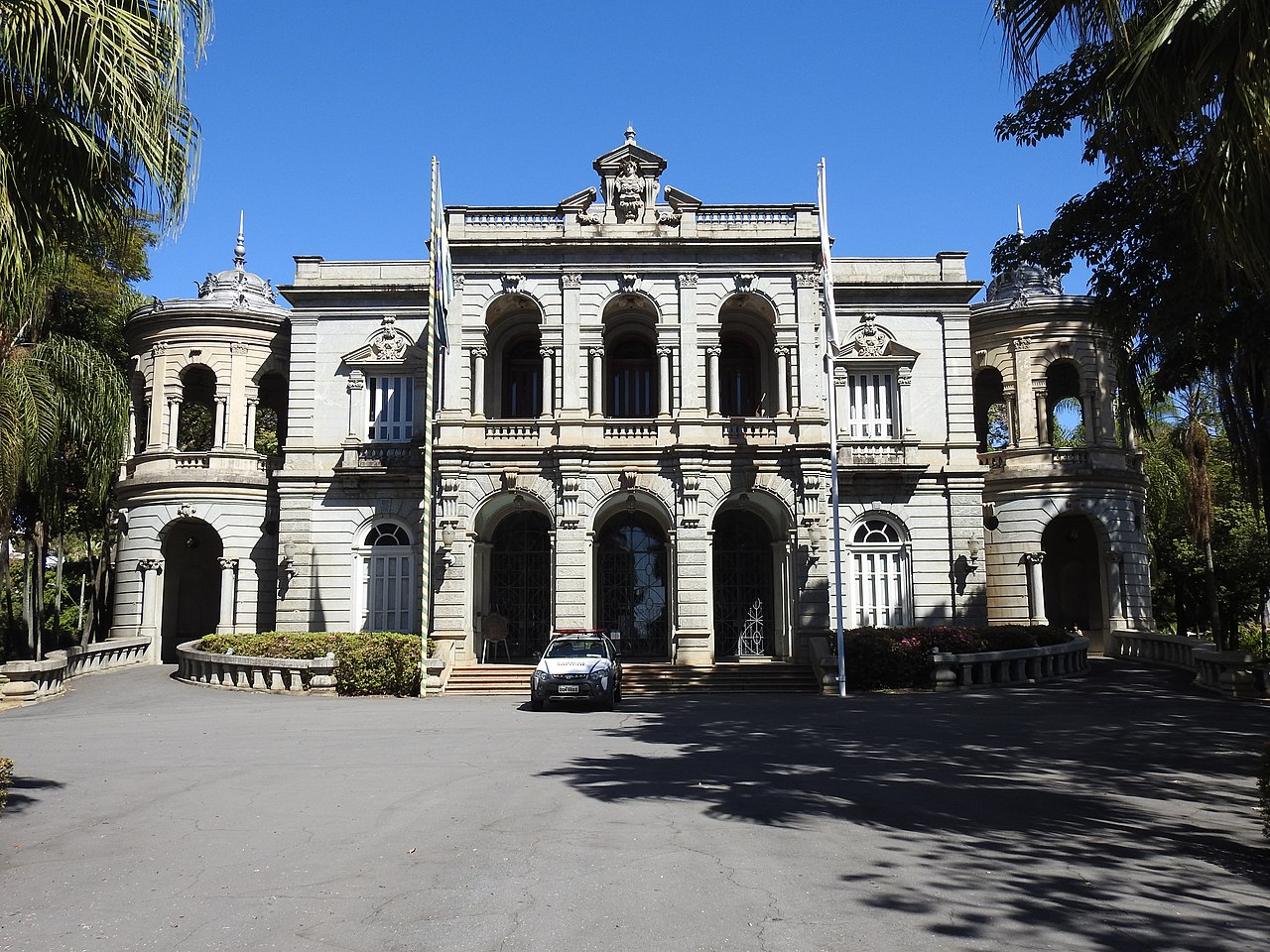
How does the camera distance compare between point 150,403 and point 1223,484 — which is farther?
point 1223,484

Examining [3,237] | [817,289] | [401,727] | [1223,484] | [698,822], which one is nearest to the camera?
[3,237]

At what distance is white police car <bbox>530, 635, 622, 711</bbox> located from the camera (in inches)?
782

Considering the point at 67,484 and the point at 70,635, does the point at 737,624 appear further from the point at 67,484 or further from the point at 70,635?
the point at 70,635

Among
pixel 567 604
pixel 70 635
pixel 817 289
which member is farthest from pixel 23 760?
pixel 70 635

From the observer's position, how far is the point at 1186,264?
45.3 ft

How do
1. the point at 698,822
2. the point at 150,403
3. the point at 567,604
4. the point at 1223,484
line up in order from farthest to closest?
the point at 1223,484
the point at 150,403
the point at 567,604
the point at 698,822

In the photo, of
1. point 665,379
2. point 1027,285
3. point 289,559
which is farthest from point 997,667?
point 289,559

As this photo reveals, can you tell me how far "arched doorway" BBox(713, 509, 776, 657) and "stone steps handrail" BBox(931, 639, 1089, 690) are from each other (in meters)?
6.73

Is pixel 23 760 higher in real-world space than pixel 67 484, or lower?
lower

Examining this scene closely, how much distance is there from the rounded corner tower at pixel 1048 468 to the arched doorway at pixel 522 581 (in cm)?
1442

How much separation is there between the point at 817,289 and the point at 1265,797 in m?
21.5

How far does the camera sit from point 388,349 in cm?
3020

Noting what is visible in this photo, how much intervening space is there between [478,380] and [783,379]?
886 centimetres

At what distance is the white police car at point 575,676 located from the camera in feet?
65.2
